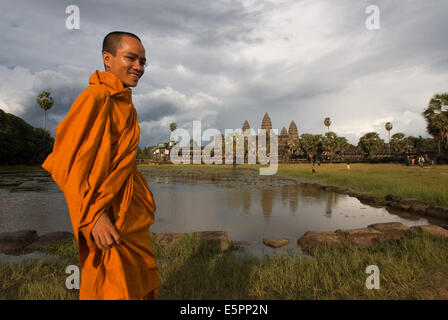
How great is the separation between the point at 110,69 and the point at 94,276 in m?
1.25

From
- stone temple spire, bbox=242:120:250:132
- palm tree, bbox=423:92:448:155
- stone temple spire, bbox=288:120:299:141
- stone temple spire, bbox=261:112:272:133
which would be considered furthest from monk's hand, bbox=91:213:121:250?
stone temple spire, bbox=261:112:272:133

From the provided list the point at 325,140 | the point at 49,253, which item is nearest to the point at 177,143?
the point at 325,140

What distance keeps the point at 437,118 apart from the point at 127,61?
37.2m

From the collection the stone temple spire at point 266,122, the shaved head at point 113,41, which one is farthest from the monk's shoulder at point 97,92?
the stone temple spire at point 266,122

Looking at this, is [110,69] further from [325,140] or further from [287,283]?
[325,140]

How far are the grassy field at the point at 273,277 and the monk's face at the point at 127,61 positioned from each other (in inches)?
87.8

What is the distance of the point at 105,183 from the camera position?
139 centimetres

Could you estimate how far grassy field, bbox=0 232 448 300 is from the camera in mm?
2830

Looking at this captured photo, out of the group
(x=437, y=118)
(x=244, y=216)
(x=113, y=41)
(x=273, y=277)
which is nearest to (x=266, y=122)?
(x=437, y=118)

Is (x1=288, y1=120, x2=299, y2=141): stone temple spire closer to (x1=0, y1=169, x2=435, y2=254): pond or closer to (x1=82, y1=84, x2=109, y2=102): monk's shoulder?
(x1=0, y1=169, x2=435, y2=254): pond

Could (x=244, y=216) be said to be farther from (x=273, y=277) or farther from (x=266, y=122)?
(x=266, y=122)

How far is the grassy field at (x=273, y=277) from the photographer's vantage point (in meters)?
2.83

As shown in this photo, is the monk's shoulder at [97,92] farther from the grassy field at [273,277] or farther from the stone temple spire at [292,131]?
the stone temple spire at [292,131]

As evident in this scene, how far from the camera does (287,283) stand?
3.07 metres
